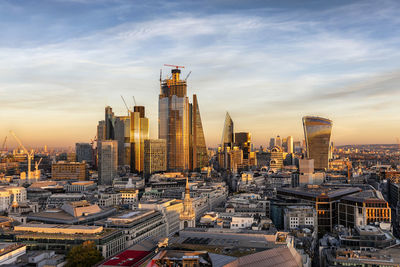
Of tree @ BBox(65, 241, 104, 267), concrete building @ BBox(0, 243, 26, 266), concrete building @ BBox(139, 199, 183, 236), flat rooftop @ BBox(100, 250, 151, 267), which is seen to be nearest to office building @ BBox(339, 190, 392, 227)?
concrete building @ BBox(139, 199, 183, 236)

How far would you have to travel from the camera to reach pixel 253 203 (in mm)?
121000

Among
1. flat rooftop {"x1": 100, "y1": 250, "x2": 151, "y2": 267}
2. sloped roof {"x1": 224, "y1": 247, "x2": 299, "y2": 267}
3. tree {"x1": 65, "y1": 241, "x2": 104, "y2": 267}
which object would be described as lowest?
tree {"x1": 65, "y1": 241, "x2": 104, "y2": 267}

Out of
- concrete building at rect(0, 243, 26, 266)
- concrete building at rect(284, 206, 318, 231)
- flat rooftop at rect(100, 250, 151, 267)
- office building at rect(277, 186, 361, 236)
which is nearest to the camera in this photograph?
flat rooftop at rect(100, 250, 151, 267)

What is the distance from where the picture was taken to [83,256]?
213 ft

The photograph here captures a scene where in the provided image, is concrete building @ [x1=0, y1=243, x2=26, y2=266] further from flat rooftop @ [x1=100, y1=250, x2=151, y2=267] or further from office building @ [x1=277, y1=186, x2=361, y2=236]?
office building @ [x1=277, y1=186, x2=361, y2=236]

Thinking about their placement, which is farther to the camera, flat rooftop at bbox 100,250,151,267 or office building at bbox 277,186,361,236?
office building at bbox 277,186,361,236

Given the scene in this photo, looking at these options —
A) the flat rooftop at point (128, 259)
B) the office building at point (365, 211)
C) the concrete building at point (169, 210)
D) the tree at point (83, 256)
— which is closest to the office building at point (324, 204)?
the office building at point (365, 211)

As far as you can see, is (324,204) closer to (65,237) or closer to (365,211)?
(365,211)

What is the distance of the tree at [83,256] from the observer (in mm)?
64500

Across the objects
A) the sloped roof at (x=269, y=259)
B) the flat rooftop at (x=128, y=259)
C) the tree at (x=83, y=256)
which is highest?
the sloped roof at (x=269, y=259)

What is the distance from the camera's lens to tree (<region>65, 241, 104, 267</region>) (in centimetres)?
6450

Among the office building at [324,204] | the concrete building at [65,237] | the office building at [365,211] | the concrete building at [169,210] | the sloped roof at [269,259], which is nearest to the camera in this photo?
the sloped roof at [269,259]

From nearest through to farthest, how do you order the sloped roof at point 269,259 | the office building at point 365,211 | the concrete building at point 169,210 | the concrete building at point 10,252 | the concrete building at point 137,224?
the sloped roof at point 269,259 → the concrete building at point 10,252 → the concrete building at point 137,224 → the office building at point 365,211 → the concrete building at point 169,210

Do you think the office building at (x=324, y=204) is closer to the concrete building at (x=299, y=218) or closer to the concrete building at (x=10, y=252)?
the concrete building at (x=299, y=218)
